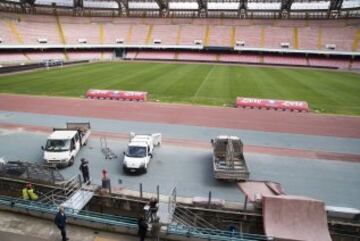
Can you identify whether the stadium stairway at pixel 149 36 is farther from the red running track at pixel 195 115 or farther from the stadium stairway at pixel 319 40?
the red running track at pixel 195 115

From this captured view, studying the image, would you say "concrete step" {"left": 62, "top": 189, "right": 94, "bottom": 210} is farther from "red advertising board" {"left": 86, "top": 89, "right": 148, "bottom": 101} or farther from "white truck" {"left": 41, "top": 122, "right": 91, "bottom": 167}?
"red advertising board" {"left": 86, "top": 89, "right": 148, "bottom": 101}

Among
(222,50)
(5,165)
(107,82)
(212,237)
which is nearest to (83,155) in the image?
(5,165)

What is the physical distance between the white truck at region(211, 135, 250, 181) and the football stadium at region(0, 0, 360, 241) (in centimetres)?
6

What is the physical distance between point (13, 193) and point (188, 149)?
11.1m

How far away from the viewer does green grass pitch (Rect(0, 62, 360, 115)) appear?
33969 millimetres

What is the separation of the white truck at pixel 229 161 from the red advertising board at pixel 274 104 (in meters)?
12.8

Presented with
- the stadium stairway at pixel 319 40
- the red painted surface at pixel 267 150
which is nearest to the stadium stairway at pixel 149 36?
the stadium stairway at pixel 319 40

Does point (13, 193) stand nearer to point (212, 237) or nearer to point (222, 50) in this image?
point (212, 237)

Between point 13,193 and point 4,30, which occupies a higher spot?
point 4,30

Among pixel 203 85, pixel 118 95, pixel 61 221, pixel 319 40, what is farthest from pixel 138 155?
pixel 319 40

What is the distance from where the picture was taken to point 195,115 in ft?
93.9

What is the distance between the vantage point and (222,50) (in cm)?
7500

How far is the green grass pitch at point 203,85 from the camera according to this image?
33969 millimetres

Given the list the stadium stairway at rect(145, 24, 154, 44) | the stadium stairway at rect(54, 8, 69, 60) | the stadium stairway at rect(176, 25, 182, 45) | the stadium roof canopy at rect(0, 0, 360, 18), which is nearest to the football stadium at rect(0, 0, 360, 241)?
the stadium roof canopy at rect(0, 0, 360, 18)
